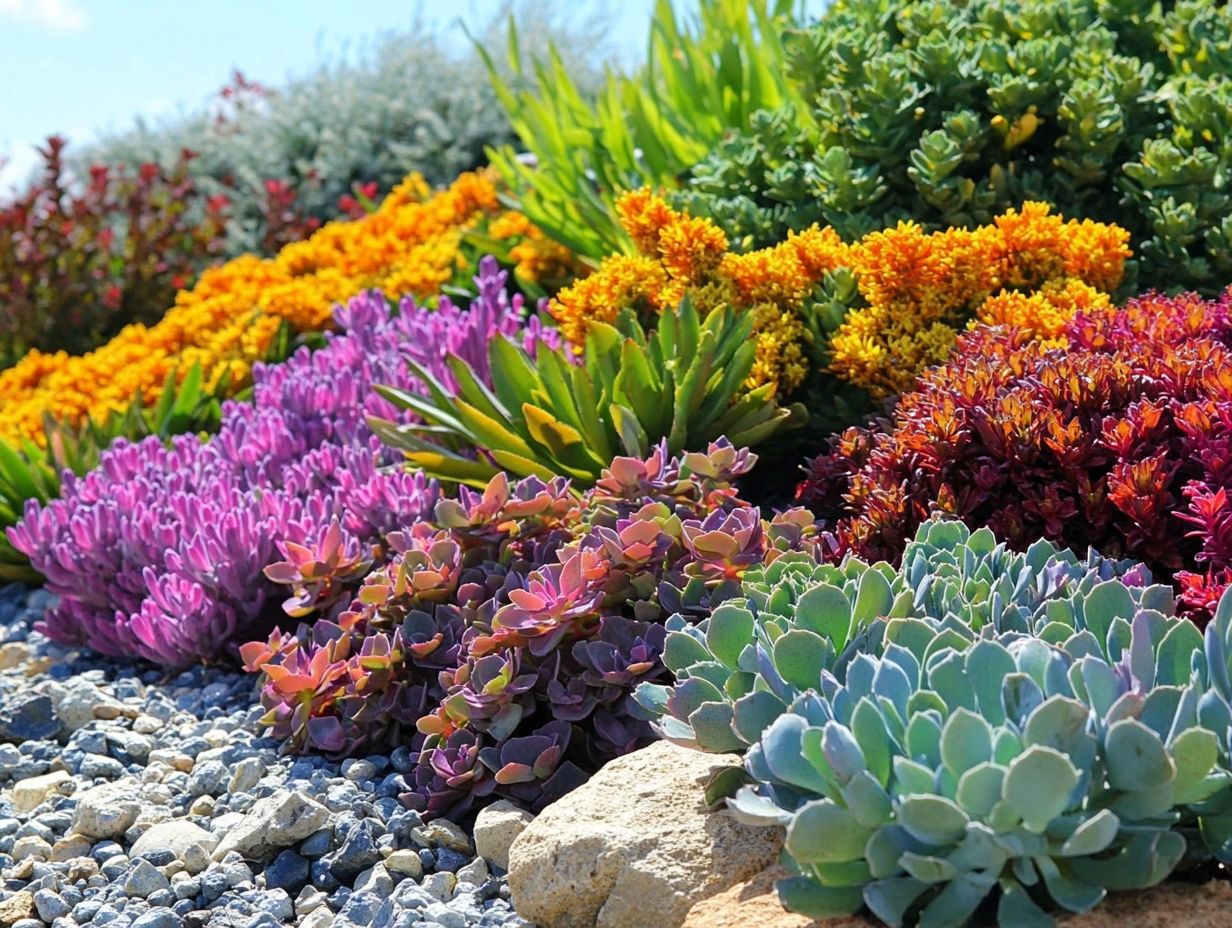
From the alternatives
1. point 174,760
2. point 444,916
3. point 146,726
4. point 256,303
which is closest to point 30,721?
point 146,726

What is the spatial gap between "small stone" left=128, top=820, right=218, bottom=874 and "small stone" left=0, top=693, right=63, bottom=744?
2.78 ft

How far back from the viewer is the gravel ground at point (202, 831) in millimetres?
2570

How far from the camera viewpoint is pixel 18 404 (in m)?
6.55

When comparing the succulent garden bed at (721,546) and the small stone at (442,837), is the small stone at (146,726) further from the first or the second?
the small stone at (442,837)

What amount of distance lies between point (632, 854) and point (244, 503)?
226 cm

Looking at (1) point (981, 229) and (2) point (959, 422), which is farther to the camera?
(1) point (981, 229)

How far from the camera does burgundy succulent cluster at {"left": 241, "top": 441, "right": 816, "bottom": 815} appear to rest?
2.76 metres

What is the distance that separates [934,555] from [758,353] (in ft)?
4.62

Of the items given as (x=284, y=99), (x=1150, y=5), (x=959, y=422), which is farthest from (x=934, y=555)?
(x=284, y=99)

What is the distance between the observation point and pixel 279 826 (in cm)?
268

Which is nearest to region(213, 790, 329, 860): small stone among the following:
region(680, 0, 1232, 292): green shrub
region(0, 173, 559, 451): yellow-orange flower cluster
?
region(680, 0, 1232, 292): green shrub

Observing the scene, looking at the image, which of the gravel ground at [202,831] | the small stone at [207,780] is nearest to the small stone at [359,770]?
the gravel ground at [202,831]

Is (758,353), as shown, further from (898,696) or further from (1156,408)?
(898,696)

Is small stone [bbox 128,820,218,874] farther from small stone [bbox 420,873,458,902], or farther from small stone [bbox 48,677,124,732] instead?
small stone [bbox 48,677,124,732]
